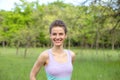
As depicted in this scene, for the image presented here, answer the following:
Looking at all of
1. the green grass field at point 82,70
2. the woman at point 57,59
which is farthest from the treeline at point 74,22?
the woman at point 57,59

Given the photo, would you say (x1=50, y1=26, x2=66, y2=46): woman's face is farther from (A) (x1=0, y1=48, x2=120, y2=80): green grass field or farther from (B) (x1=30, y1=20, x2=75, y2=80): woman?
(A) (x1=0, y1=48, x2=120, y2=80): green grass field

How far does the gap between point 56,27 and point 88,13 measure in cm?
1486

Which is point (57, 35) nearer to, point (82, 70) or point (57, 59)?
point (57, 59)

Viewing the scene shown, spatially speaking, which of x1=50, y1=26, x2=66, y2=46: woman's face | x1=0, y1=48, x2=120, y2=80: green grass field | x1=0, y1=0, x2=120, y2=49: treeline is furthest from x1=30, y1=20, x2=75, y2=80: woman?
x1=0, y1=0, x2=120, y2=49: treeline

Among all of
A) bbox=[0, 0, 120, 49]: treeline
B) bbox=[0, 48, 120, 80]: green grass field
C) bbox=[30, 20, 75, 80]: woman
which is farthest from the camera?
bbox=[0, 0, 120, 49]: treeline

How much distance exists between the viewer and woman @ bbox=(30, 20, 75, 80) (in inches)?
96.0

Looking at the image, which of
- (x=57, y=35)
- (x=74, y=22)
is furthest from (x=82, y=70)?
(x=57, y=35)

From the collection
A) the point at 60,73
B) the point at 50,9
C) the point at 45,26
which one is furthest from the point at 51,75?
the point at 50,9

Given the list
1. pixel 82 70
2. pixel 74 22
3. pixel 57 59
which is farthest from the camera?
pixel 74 22

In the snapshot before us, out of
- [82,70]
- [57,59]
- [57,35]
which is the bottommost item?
[82,70]

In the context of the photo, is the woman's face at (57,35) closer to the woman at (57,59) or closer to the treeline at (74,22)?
the woman at (57,59)

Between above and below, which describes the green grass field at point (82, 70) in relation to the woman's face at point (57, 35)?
below

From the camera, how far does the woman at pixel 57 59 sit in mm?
2438

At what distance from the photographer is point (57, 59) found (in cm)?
248
